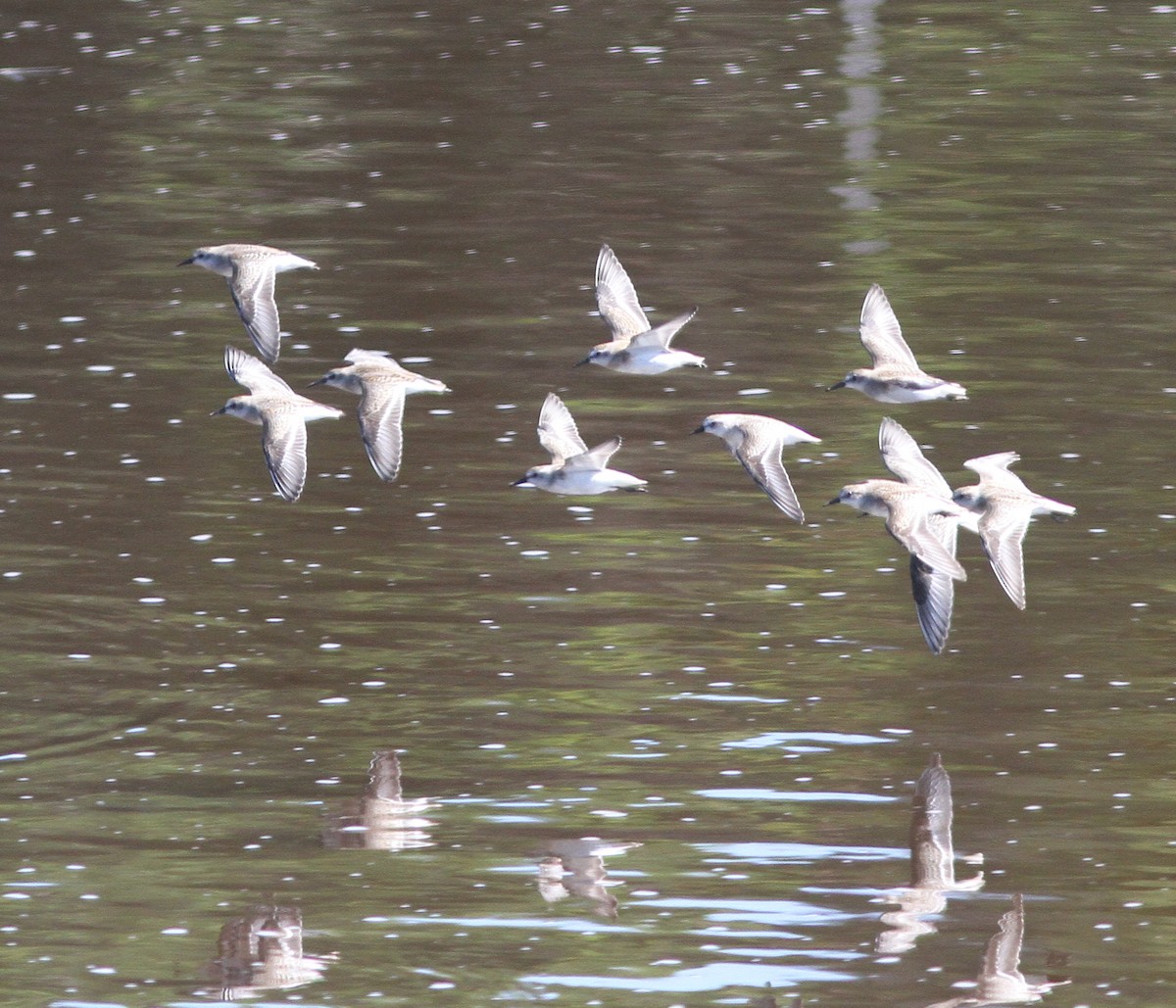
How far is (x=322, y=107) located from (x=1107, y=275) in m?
11.3

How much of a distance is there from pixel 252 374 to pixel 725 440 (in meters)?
3.14

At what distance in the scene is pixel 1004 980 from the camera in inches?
396

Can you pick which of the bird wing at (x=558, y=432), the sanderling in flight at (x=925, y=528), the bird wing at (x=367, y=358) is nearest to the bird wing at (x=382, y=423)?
the bird wing at (x=367, y=358)

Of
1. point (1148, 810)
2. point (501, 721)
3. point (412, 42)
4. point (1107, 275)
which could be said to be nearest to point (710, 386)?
point (1107, 275)

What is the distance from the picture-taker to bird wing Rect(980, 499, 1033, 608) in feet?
41.3

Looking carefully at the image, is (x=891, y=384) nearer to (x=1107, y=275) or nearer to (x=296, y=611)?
(x=296, y=611)

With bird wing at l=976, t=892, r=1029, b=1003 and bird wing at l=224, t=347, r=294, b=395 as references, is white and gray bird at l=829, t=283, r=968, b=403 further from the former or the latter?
bird wing at l=976, t=892, r=1029, b=1003

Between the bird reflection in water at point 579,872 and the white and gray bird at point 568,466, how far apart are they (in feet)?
7.96

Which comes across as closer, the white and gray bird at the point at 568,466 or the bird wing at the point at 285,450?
the bird wing at the point at 285,450

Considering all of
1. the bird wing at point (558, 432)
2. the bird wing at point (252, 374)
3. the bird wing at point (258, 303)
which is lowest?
the bird wing at point (558, 432)

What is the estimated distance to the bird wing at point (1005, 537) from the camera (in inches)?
496

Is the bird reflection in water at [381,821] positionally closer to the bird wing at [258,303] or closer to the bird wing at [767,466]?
the bird wing at [767,466]

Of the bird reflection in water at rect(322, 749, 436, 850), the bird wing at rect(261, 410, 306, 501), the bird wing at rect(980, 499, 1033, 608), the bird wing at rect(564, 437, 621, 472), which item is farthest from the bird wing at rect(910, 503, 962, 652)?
the bird wing at rect(261, 410, 306, 501)

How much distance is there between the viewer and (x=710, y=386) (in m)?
18.8
